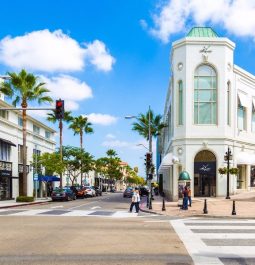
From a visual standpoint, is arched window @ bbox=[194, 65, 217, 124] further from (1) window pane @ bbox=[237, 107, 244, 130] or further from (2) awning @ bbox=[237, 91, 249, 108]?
(1) window pane @ bbox=[237, 107, 244, 130]

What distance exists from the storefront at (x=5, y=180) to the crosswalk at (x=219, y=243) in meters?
31.5

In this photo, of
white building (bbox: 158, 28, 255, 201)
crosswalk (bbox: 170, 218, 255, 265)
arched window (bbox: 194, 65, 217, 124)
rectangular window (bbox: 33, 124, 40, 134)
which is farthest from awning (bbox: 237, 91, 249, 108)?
crosswalk (bbox: 170, 218, 255, 265)

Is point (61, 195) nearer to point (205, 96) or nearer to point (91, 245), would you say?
point (205, 96)

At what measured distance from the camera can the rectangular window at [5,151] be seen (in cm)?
4664

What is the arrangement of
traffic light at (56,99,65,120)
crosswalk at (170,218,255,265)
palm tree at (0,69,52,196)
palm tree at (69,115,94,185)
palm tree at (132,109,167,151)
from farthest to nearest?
palm tree at (69,115,94,185) < palm tree at (132,109,167,151) < palm tree at (0,69,52,196) < traffic light at (56,99,65,120) < crosswalk at (170,218,255,265)

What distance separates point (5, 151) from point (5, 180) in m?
2.93

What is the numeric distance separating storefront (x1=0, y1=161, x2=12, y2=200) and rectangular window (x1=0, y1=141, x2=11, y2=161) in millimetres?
557

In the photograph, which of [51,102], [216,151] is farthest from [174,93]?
[51,102]

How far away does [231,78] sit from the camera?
44656 mm

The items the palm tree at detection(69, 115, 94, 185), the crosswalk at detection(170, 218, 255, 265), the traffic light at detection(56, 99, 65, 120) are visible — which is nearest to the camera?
the crosswalk at detection(170, 218, 255, 265)

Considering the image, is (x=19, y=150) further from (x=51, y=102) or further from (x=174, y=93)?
(x=174, y=93)

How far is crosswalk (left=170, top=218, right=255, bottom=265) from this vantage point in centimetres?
1024

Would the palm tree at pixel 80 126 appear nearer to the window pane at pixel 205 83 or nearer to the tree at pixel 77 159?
the tree at pixel 77 159

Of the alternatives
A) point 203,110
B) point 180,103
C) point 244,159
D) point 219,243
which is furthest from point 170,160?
point 219,243
